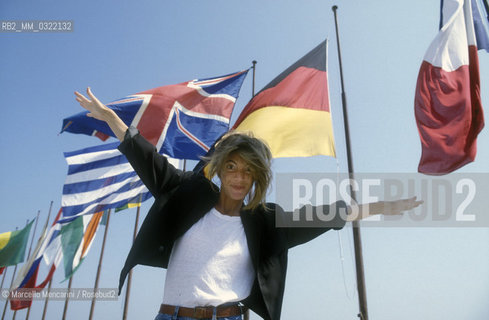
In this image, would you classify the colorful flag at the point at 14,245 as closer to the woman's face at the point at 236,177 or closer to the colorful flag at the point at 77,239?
the colorful flag at the point at 77,239

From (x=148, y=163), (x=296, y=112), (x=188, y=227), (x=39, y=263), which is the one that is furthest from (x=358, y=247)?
(x=39, y=263)

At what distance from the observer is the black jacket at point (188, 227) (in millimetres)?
2043

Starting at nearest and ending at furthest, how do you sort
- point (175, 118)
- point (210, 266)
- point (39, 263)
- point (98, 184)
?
point (210, 266), point (175, 118), point (98, 184), point (39, 263)

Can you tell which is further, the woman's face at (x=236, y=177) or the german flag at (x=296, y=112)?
the german flag at (x=296, y=112)

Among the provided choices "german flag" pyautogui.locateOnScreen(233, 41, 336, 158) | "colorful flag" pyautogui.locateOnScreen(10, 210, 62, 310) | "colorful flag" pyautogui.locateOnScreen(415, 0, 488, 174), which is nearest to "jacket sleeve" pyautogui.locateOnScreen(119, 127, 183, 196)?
"german flag" pyautogui.locateOnScreen(233, 41, 336, 158)

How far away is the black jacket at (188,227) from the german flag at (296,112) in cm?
344

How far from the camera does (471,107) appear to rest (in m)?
5.15

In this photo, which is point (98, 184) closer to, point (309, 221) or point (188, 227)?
point (188, 227)

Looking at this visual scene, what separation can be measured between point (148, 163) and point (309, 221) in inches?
39.4

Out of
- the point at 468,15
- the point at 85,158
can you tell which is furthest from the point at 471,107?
the point at 85,158

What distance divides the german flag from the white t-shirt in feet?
11.7

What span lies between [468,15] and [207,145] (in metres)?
5.04

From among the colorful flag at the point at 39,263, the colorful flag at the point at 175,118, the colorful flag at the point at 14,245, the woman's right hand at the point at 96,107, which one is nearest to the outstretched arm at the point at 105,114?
the woman's right hand at the point at 96,107

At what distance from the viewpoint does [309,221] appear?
2234 mm
